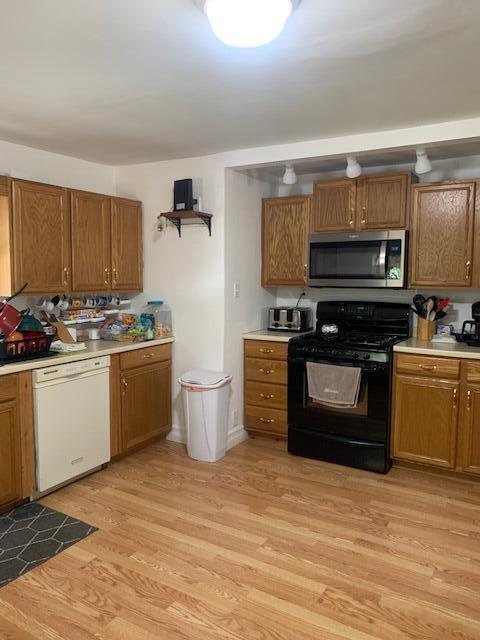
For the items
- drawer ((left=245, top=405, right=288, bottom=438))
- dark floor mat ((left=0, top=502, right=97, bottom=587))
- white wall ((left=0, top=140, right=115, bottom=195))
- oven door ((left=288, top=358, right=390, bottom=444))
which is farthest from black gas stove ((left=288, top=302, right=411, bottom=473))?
white wall ((left=0, top=140, right=115, bottom=195))

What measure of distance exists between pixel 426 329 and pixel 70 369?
2.53 m

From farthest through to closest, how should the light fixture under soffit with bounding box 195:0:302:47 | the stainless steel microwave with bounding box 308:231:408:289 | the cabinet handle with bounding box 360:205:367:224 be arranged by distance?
the cabinet handle with bounding box 360:205:367:224
the stainless steel microwave with bounding box 308:231:408:289
the light fixture under soffit with bounding box 195:0:302:47

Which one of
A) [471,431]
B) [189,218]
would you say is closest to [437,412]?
[471,431]

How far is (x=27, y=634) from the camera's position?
1862 mm

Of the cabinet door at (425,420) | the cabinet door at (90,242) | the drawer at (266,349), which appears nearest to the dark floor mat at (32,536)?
the cabinet door at (90,242)

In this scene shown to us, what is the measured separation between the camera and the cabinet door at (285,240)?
3965 millimetres

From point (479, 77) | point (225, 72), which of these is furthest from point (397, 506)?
point (225, 72)

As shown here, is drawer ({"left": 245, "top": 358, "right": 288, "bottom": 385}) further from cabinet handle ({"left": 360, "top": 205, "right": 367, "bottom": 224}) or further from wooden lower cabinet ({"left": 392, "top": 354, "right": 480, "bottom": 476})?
cabinet handle ({"left": 360, "top": 205, "right": 367, "bottom": 224})

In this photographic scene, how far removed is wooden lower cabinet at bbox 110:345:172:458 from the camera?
3.41m

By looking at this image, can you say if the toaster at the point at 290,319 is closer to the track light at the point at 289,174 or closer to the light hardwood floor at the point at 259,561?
the track light at the point at 289,174

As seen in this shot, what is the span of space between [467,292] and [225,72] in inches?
97.6

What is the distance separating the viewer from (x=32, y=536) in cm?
253

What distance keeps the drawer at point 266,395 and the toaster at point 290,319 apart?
548 mm

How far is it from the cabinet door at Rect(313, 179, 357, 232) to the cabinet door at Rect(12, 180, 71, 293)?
1.89m
